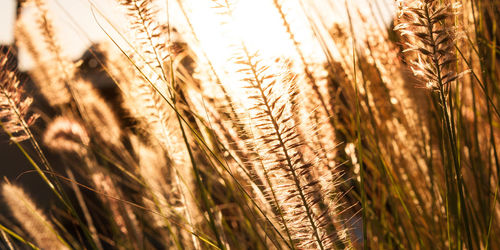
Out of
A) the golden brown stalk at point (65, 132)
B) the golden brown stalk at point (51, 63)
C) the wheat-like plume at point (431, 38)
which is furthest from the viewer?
the golden brown stalk at point (65, 132)

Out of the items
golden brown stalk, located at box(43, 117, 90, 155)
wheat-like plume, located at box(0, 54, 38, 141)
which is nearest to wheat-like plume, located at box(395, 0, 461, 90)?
wheat-like plume, located at box(0, 54, 38, 141)

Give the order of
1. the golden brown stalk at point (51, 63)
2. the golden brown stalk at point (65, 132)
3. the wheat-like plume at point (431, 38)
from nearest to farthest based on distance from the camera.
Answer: the wheat-like plume at point (431, 38) < the golden brown stalk at point (51, 63) < the golden brown stalk at point (65, 132)

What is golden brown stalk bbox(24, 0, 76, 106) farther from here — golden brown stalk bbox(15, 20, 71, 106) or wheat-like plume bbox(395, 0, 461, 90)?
wheat-like plume bbox(395, 0, 461, 90)

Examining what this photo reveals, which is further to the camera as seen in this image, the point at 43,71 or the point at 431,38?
the point at 43,71

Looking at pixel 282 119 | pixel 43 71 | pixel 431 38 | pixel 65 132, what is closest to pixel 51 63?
pixel 43 71

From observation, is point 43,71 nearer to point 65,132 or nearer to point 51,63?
point 51,63

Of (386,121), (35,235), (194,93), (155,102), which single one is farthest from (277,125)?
(35,235)

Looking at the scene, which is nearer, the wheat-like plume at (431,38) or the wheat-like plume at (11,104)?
the wheat-like plume at (431,38)

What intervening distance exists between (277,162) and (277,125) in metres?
0.05

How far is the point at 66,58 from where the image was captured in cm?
143

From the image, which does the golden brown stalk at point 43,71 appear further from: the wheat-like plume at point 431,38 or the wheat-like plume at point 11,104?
the wheat-like plume at point 431,38

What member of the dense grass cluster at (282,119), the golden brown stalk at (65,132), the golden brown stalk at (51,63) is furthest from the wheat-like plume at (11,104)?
the golden brown stalk at (65,132)

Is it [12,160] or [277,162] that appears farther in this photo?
[12,160]

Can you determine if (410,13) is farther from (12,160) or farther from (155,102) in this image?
(12,160)
